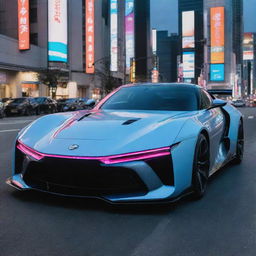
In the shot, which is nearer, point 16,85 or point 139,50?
point 16,85

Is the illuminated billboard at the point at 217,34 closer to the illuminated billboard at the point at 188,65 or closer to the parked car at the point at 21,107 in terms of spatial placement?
the illuminated billboard at the point at 188,65

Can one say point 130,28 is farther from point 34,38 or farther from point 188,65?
point 34,38

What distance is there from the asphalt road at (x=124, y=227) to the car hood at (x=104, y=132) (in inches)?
21.1

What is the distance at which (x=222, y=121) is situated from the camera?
5.34 m

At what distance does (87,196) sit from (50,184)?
36cm

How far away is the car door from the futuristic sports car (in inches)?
1.1

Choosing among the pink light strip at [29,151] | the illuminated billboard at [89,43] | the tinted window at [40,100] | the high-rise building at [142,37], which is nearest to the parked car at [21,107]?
the tinted window at [40,100]

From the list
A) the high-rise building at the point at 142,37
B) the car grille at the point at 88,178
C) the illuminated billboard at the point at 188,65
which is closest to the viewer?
the car grille at the point at 88,178

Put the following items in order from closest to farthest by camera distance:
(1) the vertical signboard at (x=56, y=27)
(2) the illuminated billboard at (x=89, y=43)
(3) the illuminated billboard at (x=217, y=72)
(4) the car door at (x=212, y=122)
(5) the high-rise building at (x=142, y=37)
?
1. (4) the car door at (x=212, y=122)
2. (1) the vertical signboard at (x=56, y=27)
3. (2) the illuminated billboard at (x=89, y=43)
4. (3) the illuminated billboard at (x=217, y=72)
5. (5) the high-rise building at (x=142, y=37)

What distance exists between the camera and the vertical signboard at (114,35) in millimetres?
74062

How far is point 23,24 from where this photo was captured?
42.4m

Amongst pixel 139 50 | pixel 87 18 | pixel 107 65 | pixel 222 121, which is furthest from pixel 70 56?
pixel 139 50

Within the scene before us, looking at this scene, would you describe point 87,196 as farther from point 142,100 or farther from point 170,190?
point 142,100

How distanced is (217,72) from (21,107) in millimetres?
124489
